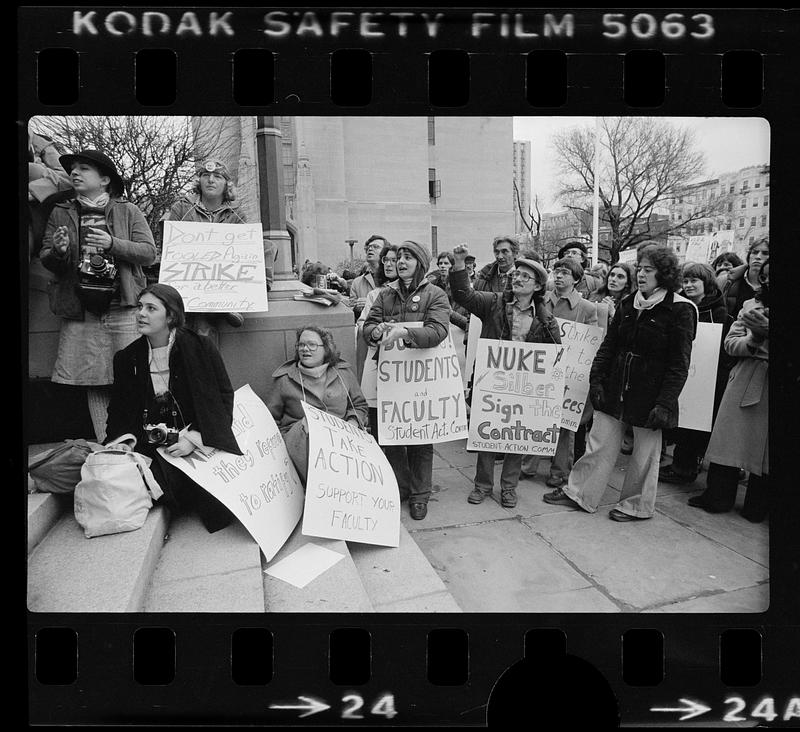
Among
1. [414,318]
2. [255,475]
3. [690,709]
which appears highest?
[414,318]

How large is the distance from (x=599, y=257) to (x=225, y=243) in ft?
11.2

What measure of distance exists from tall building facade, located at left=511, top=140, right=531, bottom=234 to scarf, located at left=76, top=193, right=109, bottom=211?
205 centimetres

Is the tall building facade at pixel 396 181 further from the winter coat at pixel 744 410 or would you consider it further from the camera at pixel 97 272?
the winter coat at pixel 744 410

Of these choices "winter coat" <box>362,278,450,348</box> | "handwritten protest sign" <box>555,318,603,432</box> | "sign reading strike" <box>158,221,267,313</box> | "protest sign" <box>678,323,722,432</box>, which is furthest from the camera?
"handwritten protest sign" <box>555,318,603,432</box>

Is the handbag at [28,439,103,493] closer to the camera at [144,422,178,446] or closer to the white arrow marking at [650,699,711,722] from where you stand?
the camera at [144,422,178,446]

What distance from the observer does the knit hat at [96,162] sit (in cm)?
267

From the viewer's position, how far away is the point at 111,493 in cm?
288

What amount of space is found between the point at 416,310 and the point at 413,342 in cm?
25


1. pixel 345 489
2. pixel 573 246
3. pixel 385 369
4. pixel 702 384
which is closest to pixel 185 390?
pixel 345 489

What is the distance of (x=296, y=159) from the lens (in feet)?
11.1

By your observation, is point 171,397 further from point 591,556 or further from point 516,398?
point 591,556

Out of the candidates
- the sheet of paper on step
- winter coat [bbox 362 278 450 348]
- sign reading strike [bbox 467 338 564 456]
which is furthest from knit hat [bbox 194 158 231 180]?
the sheet of paper on step

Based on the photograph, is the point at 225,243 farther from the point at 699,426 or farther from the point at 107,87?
the point at 699,426

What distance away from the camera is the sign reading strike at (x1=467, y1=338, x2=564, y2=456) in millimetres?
4070
